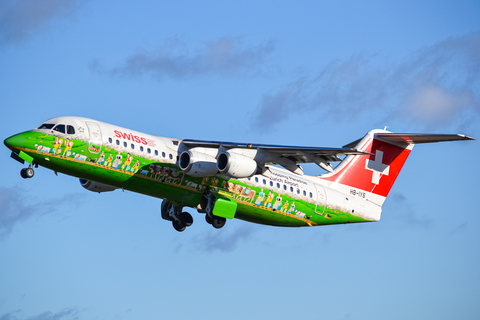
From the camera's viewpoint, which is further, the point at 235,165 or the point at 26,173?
the point at 235,165

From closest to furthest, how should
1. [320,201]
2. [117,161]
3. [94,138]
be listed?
[94,138]
[117,161]
[320,201]

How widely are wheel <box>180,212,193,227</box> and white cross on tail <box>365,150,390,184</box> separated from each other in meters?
7.69

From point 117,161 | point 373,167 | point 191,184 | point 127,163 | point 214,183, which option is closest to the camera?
point 117,161

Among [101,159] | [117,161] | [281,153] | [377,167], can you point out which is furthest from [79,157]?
[377,167]

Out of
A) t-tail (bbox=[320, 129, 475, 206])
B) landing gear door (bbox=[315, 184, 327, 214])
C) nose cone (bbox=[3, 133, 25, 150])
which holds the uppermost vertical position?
t-tail (bbox=[320, 129, 475, 206])

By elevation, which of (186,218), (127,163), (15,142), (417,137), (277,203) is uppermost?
(417,137)

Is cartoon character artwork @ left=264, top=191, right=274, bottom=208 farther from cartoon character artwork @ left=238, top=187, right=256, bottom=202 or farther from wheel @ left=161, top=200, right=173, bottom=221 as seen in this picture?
wheel @ left=161, top=200, right=173, bottom=221

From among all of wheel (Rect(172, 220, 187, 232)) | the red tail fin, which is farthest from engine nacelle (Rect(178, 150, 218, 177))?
the red tail fin

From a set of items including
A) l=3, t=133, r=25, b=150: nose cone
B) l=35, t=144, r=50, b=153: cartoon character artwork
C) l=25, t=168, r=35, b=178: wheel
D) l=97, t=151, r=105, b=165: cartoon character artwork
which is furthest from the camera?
l=97, t=151, r=105, b=165: cartoon character artwork

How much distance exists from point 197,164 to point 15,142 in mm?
5661

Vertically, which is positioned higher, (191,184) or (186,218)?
(191,184)

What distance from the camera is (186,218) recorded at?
24844 millimetres

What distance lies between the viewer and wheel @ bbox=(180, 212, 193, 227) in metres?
24.8

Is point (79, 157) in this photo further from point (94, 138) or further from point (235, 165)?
point (235, 165)
